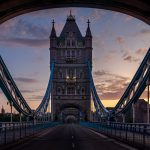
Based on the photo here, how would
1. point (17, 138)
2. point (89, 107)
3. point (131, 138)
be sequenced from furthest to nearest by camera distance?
point (89, 107)
point (17, 138)
point (131, 138)

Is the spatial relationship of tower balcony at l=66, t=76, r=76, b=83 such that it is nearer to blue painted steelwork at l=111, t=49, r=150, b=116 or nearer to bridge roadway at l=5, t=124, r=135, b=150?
blue painted steelwork at l=111, t=49, r=150, b=116

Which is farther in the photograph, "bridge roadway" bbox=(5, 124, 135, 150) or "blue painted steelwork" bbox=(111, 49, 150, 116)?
"blue painted steelwork" bbox=(111, 49, 150, 116)

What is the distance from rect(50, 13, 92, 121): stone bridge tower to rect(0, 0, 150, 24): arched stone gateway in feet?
379

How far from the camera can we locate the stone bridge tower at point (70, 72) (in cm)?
14050

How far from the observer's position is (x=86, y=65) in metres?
147

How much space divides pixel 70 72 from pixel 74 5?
123755mm

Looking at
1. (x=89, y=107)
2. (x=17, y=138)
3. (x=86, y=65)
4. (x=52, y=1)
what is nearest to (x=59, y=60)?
(x=86, y=65)

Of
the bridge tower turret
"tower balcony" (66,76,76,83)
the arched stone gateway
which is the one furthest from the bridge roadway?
the bridge tower turret

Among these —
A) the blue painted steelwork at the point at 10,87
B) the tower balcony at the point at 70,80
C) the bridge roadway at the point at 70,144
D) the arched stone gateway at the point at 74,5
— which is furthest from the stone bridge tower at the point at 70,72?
the arched stone gateway at the point at 74,5

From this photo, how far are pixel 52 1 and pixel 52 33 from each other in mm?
136328

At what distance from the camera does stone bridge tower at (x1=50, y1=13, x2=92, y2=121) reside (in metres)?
140

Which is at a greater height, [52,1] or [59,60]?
[59,60]

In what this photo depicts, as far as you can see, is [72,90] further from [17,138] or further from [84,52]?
[17,138]

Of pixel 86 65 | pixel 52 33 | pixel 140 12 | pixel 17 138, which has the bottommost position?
pixel 17 138
